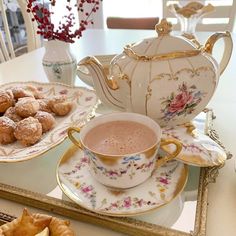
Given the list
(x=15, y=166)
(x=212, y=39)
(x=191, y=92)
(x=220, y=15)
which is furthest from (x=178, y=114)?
(x=220, y=15)

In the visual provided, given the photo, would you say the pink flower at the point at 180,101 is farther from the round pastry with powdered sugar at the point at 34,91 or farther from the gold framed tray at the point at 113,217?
the round pastry with powdered sugar at the point at 34,91

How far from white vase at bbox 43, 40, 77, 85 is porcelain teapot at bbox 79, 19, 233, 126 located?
28 cm

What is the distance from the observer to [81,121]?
0.62m

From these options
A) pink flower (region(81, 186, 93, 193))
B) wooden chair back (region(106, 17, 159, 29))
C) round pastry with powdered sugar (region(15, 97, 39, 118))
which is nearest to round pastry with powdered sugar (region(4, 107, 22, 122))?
round pastry with powdered sugar (region(15, 97, 39, 118))

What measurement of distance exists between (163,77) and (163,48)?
0.17 ft

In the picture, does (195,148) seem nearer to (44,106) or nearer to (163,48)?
(163,48)

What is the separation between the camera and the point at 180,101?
19.4 inches

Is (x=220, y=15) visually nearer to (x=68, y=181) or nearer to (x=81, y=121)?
(x=81, y=121)

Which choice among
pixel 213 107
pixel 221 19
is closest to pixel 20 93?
pixel 213 107

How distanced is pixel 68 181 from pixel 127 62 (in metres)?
0.21

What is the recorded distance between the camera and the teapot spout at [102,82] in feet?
1.67

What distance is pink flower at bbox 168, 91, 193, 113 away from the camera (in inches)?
19.2

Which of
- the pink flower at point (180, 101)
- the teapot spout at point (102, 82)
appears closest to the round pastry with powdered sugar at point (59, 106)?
the teapot spout at point (102, 82)

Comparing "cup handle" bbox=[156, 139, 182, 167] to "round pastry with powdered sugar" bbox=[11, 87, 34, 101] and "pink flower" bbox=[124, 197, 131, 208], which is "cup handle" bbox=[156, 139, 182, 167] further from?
"round pastry with powdered sugar" bbox=[11, 87, 34, 101]
